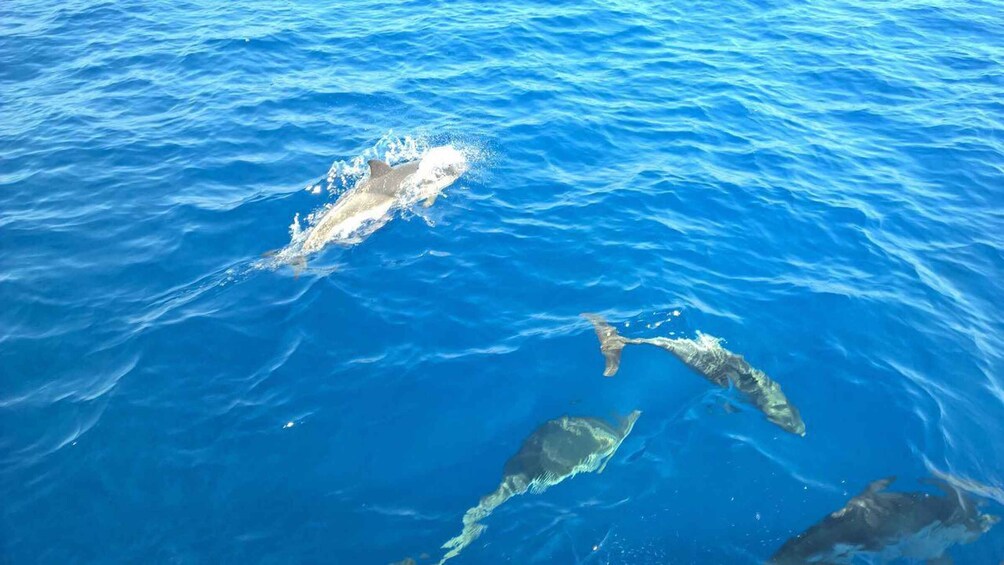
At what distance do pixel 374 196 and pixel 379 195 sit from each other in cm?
12

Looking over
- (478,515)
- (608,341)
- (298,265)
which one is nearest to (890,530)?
(608,341)

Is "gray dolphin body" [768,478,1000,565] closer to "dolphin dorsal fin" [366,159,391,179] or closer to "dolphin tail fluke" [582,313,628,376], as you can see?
"dolphin tail fluke" [582,313,628,376]

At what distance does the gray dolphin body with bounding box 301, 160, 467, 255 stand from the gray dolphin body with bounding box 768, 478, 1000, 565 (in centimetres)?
978

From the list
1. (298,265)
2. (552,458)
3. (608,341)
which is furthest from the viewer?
(298,265)

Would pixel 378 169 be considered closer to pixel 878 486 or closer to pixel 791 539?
pixel 791 539

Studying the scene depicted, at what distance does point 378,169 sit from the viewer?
47.4 ft

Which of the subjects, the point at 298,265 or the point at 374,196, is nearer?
the point at 298,265

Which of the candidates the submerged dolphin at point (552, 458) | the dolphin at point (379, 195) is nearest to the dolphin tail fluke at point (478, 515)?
the submerged dolphin at point (552, 458)

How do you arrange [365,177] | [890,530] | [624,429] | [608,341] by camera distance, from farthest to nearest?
1. [365,177]
2. [608,341]
3. [624,429]
4. [890,530]

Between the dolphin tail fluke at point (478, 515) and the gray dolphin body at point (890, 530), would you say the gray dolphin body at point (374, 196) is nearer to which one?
the dolphin tail fluke at point (478, 515)

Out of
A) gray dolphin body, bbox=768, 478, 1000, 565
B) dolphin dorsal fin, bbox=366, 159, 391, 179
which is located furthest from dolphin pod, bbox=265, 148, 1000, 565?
dolphin dorsal fin, bbox=366, 159, 391, 179

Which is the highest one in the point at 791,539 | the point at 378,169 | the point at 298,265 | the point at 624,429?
the point at 378,169

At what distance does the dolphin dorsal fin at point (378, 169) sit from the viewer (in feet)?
46.9

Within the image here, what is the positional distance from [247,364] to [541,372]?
4907 millimetres
